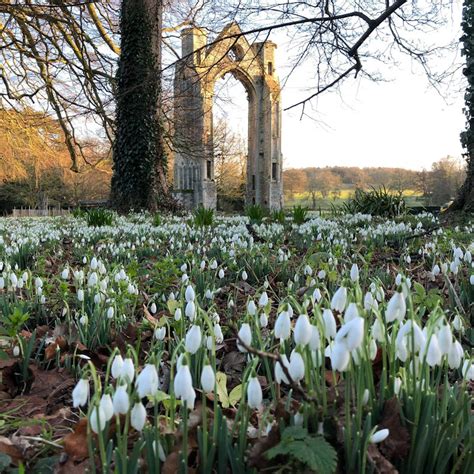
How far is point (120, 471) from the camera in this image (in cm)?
90

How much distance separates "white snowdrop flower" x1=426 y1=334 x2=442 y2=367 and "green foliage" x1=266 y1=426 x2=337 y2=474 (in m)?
0.28

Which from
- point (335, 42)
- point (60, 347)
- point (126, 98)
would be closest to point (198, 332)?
point (60, 347)

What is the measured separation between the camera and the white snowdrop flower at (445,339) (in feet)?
3.26

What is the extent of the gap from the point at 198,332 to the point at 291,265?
2.51 meters

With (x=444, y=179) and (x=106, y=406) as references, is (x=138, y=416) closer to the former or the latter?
(x=106, y=406)

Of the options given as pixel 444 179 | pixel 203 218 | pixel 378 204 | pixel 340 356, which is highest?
pixel 444 179

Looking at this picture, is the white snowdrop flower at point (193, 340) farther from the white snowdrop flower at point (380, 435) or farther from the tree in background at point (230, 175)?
the tree in background at point (230, 175)

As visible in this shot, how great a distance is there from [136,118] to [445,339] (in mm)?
12892

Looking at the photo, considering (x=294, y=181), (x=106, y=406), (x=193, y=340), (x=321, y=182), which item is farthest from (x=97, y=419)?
(x=294, y=181)

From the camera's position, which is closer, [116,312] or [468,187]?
[116,312]

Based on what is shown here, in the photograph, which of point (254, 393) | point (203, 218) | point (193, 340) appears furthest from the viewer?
point (203, 218)

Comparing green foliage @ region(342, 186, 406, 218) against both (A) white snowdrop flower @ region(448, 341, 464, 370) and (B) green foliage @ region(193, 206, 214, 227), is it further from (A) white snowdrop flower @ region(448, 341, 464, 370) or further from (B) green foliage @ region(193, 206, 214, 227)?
(A) white snowdrop flower @ region(448, 341, 464, 370)

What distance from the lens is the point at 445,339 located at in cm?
100

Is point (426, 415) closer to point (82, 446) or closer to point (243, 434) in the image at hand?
point (243, 434)
